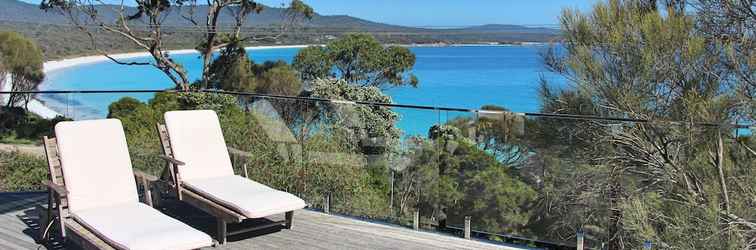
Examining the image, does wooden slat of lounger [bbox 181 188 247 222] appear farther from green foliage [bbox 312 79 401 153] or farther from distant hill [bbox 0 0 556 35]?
distant hill [bbox 0 0 556 35]

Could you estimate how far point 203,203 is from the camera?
419cm

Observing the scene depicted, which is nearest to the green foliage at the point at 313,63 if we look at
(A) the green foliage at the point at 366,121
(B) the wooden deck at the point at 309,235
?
(A) the green foliage at the point at 366,121

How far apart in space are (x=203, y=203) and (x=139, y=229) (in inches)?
28.7

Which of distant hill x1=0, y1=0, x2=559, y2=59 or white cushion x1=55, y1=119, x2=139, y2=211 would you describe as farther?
distant hill x1=0, y1=0, x2=559, y2=59

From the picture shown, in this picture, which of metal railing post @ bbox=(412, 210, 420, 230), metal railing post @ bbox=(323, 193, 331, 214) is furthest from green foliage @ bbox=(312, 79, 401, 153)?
metal railing post @ bbox=(412, 210, 420, 230)

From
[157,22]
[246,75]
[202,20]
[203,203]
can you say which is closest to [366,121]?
[203,203]

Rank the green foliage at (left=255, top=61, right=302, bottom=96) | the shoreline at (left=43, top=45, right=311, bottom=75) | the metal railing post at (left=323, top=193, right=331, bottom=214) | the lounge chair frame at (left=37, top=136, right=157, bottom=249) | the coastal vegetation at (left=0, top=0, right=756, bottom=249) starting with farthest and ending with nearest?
1. the shoreline at (left=43, top=45, right=311, bottom=75)
2. the green foliage at (left=255, top=61, right=302, bottom=96)
3. the metal railing post at (left=323, top=193, right=331, bottom=214)
4. the coastal vegetation at (left=0, top=0, right=756, bottom=249)
5. the lounge chair frame at (left=37, top=136, right=157, bottom=249)

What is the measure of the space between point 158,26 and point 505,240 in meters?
19.4

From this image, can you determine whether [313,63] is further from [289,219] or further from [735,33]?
[289,219]

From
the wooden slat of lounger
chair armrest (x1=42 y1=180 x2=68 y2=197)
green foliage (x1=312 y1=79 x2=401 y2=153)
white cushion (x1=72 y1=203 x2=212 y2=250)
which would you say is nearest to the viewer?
white cushion (x1=72 y1=203 x2=212 y2=250)

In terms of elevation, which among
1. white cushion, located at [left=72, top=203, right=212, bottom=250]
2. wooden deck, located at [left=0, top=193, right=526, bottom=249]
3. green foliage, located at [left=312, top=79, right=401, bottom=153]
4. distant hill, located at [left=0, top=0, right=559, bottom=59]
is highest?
distant hill, located at [left=0, top=0, right=559, bottom=59]

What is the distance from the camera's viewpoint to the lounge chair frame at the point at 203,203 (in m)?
4.01

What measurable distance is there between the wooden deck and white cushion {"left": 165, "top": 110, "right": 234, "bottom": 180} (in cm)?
36

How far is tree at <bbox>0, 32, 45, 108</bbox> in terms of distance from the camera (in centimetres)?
2038
